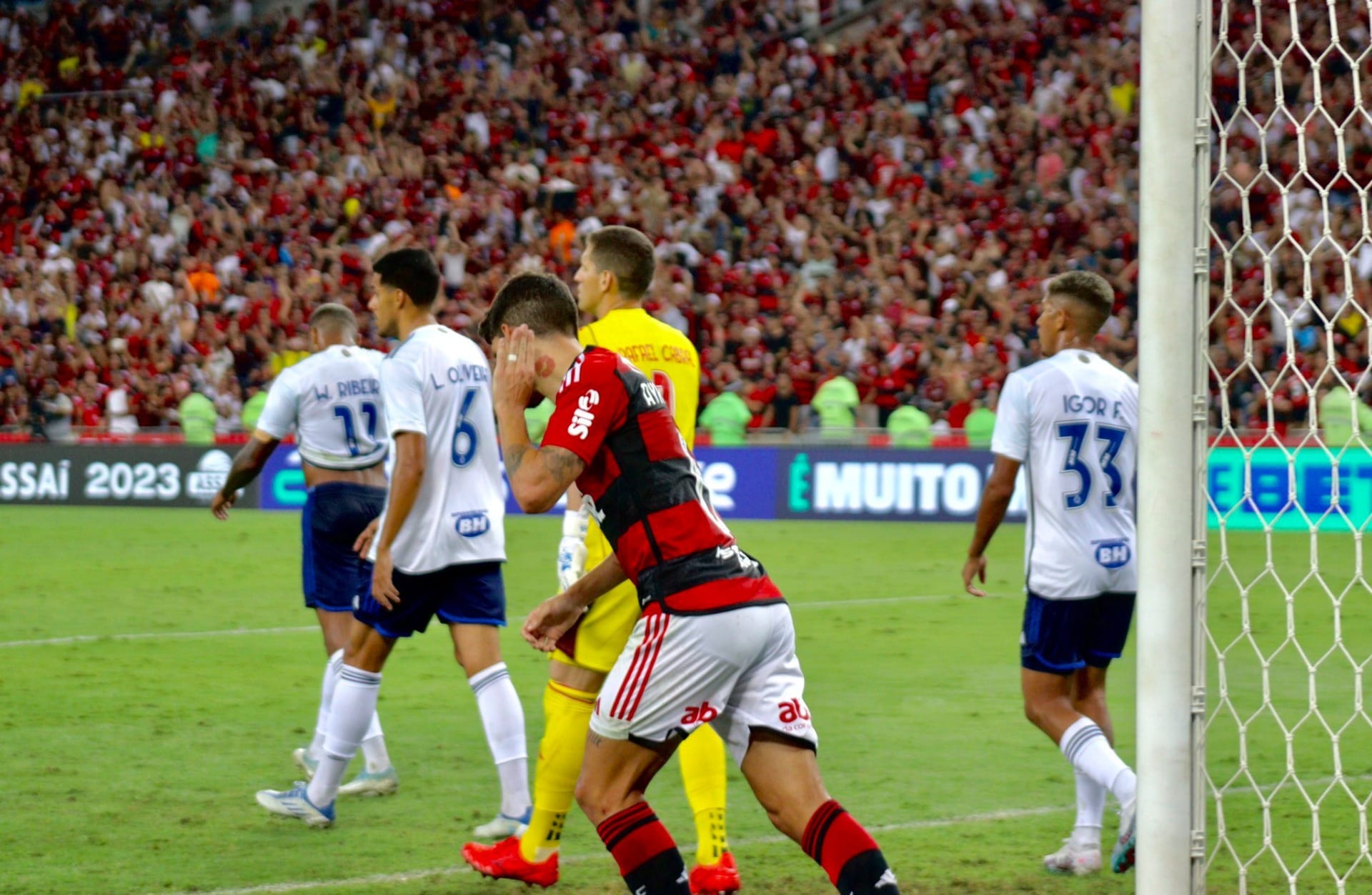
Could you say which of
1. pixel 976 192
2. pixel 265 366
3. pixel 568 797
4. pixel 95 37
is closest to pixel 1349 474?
pixel 976 192

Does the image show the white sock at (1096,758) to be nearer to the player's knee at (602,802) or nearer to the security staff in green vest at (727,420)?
the player's knee at (602,802)

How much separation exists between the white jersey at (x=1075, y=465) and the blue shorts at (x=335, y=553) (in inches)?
112

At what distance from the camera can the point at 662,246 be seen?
2631cm

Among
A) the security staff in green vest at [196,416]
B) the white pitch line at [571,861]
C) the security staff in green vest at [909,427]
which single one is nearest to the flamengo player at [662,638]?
the white pitch line at [571,861]

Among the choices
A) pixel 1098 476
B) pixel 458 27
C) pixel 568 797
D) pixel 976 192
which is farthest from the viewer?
pixel 458 27

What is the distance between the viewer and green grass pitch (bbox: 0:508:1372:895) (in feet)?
19.7

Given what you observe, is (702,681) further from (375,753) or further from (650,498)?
(375,753)

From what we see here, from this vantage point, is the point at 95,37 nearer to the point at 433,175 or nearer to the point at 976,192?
the point at 433,175

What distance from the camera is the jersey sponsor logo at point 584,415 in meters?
4.30

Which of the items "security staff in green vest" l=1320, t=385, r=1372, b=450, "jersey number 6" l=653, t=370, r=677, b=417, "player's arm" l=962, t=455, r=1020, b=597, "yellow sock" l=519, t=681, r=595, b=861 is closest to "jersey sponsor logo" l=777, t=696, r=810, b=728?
"yellow sock" l=519, t=681, r=595, b=861

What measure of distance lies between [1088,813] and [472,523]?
2393 millimetres

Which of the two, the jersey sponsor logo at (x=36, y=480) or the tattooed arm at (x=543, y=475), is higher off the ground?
the tattooed arm at (x=543, y=475)

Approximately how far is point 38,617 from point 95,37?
2570cm

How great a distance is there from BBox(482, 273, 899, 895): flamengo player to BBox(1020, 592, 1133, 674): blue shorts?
1747 millimetres
